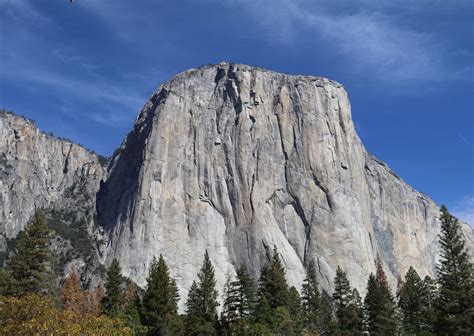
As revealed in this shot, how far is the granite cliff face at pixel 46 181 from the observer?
150 meters

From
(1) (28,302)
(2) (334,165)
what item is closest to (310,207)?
(2) (334,165)

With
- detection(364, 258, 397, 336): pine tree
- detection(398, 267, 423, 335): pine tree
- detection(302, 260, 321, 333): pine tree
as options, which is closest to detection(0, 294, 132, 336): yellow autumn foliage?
detection(364, 258, 397, 336): pine tree

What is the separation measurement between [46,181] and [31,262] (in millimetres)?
131089

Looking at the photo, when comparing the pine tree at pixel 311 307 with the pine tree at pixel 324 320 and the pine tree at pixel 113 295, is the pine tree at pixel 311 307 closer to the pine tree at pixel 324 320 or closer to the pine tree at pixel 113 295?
the pine tree at pixel 324 320

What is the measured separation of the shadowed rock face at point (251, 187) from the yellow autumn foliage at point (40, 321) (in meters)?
86.8

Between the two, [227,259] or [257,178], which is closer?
[227,259]

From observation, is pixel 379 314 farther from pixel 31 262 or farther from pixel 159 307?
pixel 31 262

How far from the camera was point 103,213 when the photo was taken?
151m

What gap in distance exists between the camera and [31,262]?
49719 mm

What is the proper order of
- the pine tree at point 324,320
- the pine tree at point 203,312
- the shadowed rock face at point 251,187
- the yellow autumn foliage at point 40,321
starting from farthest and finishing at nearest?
the shadowed rock face at point 251,187, the pine tree at point 324,320, the pine tree at point 203,312, the yellow autumn foliage at point 40,321

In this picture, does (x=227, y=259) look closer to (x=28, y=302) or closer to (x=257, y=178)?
(x=257, y=178)

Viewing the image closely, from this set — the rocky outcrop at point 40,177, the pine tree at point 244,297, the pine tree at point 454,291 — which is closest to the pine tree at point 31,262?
the pine tree at point 244,297

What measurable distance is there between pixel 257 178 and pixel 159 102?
33.8 meters

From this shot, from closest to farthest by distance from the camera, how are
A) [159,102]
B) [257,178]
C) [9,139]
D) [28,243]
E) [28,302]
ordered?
[28,302], [28,243], [257,178], [159,102], [9,139]
